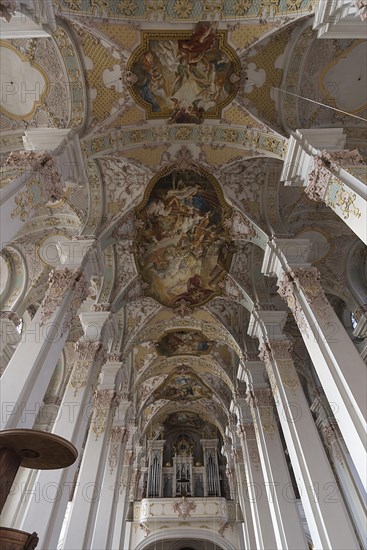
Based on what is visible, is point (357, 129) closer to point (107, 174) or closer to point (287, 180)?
point (287, 180)

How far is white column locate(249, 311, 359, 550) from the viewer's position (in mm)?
6879

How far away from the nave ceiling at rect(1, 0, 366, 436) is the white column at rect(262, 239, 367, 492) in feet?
5.92

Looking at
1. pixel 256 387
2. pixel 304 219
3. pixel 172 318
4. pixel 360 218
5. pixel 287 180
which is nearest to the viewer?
pixel 360 218

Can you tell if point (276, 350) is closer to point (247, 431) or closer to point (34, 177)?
point (247, 431)

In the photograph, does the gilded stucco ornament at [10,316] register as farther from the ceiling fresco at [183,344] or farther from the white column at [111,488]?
the ceiling fresco at [183,344]

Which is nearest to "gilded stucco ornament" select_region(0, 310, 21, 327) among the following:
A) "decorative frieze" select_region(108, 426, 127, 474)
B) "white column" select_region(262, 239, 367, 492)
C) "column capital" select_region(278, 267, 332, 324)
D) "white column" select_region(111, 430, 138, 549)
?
"decorative frieze" select_region(108, 426, 127, 474)

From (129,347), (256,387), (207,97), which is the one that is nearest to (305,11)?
(207,97)

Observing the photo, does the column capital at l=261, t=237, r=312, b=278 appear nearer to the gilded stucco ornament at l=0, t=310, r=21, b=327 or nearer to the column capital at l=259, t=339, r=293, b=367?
the column capital at l=259, t=339, r=293, b=367

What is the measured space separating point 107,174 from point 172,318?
7036mm

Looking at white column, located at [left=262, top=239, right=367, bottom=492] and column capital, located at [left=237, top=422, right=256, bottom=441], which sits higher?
column capital, located at [left=237, top=422, right=256, bottom=441]

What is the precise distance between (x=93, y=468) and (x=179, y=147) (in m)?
9.04

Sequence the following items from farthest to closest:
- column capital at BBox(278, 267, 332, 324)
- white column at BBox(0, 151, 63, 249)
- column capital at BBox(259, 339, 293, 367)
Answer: column capital at BBox(259, 339, 293, 367), column capital at BBox(278, 267, 332, 324), white column at BBox(0, 151, 63, 249)

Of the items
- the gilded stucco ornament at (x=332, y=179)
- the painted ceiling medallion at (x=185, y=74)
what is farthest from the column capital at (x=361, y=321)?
the painted ceiling medallion at (x=185, y=74)

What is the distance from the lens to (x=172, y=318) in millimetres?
16422
